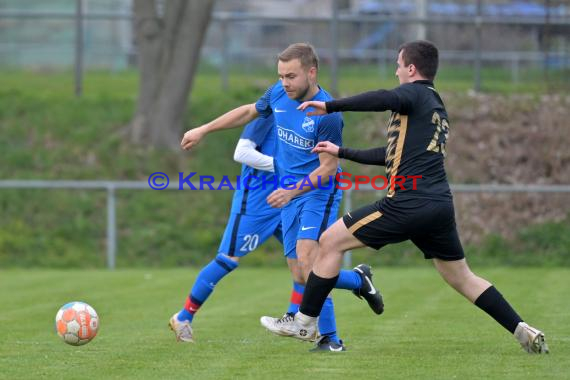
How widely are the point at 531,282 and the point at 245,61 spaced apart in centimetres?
952

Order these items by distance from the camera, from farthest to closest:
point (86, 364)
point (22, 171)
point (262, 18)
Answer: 1. point (262, 18)
2. point (22, 171)
3. point (86, 364)

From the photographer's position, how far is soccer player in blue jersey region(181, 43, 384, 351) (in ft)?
24.3

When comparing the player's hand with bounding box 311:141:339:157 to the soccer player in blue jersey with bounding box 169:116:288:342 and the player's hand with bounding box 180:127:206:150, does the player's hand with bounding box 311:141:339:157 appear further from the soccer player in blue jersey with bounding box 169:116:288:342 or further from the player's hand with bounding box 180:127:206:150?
the soccer player in blue jersey with bounding box 169:116:288:342

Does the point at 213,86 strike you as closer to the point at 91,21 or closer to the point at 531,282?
the point at 91,21

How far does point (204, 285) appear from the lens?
838 cm

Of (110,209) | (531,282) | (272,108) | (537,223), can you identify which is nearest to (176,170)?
(110,209)

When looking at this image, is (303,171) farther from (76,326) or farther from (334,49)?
(334,49)

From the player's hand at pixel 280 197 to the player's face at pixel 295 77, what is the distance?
675 mm

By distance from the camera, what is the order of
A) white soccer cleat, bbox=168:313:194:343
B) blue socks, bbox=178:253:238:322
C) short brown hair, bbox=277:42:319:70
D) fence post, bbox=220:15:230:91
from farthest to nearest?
fence post, bbox=220:15:230:91
blue socks, bbox=178:253:238:322
white soccer cleat, bbox=168:313:194:343
short brown hair, bbox=277:42:319:70

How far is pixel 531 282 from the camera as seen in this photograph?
44.4 feet

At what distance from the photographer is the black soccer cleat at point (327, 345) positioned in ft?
24.4

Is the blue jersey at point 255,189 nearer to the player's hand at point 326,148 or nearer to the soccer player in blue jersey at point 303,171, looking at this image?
the soccer player in blue jersey at point 303,171

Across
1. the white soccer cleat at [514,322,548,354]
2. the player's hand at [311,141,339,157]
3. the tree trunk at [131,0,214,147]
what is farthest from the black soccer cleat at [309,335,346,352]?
the tree trunk at [131,0,214,147]

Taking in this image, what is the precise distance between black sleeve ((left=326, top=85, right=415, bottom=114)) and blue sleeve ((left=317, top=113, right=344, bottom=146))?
0.75 meters
